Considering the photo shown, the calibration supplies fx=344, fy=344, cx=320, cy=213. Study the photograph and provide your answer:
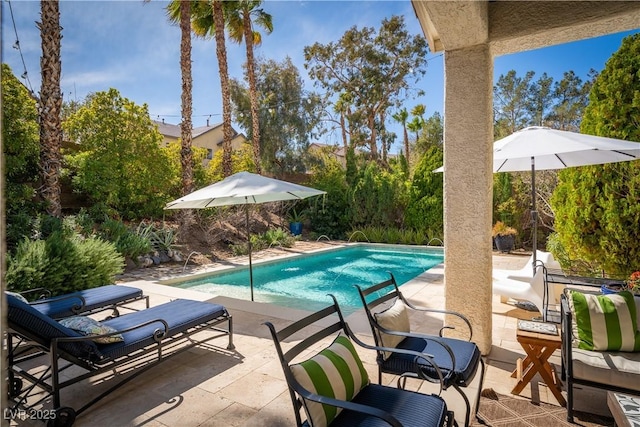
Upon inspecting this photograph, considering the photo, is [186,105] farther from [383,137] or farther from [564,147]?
[383,137]

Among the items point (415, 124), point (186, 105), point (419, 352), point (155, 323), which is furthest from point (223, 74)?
point (415, 124)

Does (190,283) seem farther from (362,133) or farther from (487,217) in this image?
(362,133)

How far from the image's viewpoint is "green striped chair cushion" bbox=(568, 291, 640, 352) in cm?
289

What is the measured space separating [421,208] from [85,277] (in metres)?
12.1

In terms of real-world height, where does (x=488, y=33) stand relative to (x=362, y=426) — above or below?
above

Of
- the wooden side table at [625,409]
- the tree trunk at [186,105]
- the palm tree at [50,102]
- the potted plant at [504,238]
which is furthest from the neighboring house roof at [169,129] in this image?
the wooden side table at [625,409]

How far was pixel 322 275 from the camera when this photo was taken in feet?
33.7

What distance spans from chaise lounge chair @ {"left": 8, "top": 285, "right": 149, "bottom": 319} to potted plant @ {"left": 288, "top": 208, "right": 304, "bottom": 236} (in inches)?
418

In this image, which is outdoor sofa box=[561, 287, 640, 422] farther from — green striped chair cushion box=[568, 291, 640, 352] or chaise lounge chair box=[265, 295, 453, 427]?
chaise lounge chair box=[265, 295, 453, 427]

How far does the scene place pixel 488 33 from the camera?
369 centimetres

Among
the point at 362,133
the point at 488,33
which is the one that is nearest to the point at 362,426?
the point at 488,33

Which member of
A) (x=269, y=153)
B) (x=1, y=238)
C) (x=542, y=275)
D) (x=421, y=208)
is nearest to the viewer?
(x=1, y=238)

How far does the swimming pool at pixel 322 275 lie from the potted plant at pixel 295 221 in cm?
309

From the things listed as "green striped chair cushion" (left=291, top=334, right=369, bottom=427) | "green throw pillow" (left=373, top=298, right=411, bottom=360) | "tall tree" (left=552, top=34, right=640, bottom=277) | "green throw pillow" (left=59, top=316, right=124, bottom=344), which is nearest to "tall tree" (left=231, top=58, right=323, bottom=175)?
"tall tree" (left=552, top=34, right=640, bottom=277)
